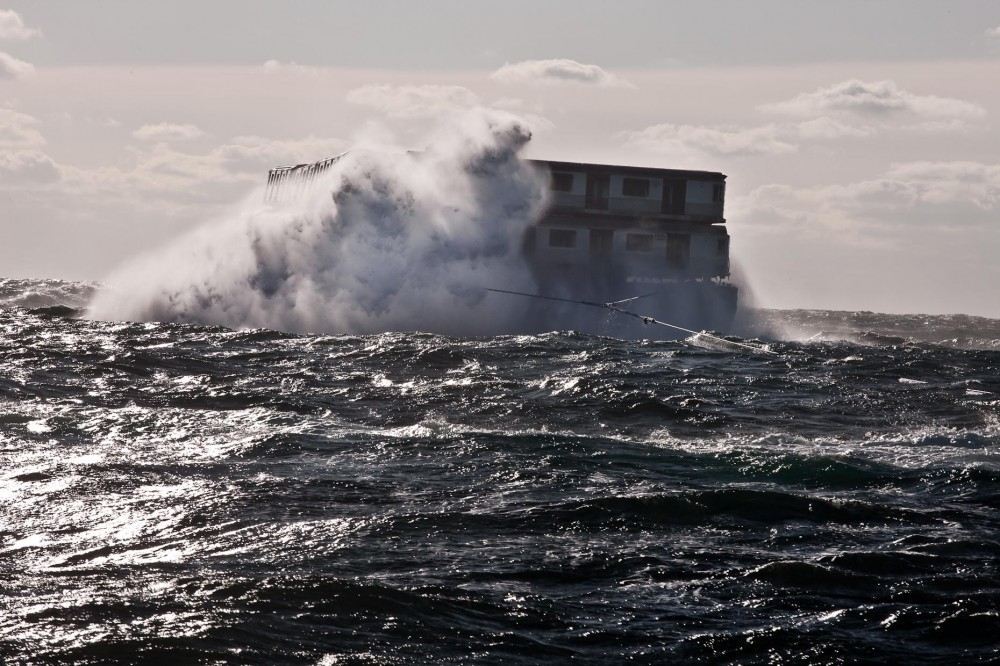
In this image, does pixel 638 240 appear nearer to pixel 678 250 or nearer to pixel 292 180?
pixel 678 250

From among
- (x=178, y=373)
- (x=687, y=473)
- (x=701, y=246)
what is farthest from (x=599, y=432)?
(x=701, y=246)

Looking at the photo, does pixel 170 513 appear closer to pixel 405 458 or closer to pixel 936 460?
pixel 405 458

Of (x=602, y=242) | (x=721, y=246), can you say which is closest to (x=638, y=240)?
(x=602, y=242)

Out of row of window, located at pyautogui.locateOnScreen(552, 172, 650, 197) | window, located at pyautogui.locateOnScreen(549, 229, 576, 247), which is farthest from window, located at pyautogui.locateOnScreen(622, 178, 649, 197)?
window, located at pyautogui.locateOnScreen(549, 229, 576, 247)

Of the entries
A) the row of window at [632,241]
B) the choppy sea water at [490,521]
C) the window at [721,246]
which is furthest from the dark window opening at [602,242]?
the choppy sea water at [490,521]

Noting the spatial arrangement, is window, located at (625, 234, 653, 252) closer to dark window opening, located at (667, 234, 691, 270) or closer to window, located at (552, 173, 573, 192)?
dark window opening, located at (667, 234, 691, 270)

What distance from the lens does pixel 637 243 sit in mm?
54969

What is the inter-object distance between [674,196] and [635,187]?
195 cm

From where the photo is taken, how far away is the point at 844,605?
10.0 m

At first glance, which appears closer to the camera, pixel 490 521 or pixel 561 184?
pixel 490 521

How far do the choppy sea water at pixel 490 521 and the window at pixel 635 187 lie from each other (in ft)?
98.3

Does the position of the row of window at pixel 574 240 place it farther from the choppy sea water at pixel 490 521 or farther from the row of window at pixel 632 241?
the choppy sea water at pixel 490 521

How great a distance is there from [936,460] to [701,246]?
3877 centimetres

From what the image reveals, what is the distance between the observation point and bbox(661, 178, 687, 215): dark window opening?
55594 mm
